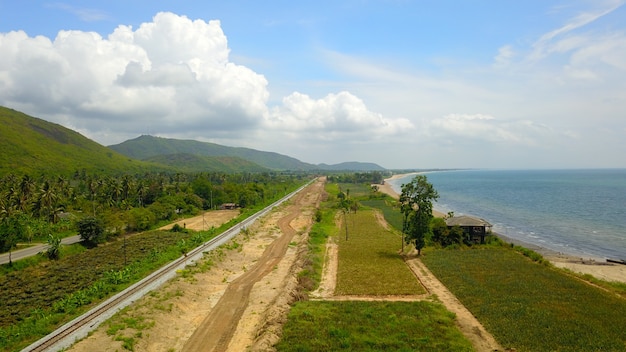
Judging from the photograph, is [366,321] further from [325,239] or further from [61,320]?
[325,239]

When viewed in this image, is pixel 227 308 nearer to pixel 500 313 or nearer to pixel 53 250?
pixel 500 313

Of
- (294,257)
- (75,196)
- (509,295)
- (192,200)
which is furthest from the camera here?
(192,200)

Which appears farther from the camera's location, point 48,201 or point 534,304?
point 48,201

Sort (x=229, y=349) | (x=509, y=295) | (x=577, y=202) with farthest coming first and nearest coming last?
1. (x=577, y=202)
2. (x=509, y=295)
3. (x=229, y=349)

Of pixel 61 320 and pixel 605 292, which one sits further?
pixel 605 292

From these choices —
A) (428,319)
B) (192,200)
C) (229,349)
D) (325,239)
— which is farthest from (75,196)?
(428,319)

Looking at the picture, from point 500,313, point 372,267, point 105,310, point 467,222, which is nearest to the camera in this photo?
point 500,313

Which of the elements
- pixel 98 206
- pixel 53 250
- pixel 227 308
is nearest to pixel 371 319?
pixel 227 308
